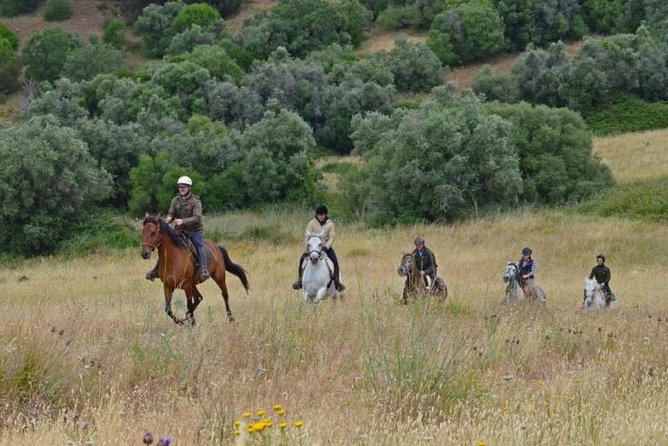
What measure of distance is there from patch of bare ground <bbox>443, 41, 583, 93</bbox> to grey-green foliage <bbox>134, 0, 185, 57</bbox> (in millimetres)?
24797

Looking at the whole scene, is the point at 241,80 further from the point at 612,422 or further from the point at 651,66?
the point at 612,422

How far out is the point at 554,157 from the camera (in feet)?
119

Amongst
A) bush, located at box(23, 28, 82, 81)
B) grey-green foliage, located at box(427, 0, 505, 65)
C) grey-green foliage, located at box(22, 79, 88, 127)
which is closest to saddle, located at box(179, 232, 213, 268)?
grey-green foliage, located at box(22, 79, 88, 127)

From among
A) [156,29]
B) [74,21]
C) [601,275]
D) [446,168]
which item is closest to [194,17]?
[156,29]

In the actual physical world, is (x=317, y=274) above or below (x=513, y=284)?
above

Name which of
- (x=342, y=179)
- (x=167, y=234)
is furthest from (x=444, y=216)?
(x=167, y=234)

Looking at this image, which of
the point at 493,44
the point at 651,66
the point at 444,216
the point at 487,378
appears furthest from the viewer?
the point at 493,44

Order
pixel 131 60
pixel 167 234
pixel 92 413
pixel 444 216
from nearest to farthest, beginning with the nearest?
pixel 92 413 → pixel 167 234 → pixel 444 216 → pixel 131 60

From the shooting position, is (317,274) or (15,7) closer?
(317,274)

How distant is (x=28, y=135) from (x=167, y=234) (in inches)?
952

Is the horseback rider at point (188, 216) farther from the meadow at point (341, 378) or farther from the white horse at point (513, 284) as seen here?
the white horse at point (513, 284)

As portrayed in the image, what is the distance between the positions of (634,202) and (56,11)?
6555cm

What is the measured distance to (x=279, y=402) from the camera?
22.7ft

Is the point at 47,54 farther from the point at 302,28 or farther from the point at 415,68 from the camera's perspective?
the point at 415,68
